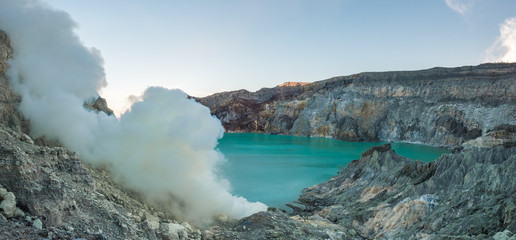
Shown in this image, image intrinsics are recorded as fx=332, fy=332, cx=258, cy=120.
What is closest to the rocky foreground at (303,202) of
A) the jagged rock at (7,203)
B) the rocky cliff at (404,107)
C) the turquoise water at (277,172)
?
the jagged rock at (7,203)

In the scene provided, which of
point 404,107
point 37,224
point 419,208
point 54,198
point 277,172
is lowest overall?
point 277,172

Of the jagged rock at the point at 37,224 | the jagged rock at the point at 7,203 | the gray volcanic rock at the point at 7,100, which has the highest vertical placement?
the gray volcanic rock at the point at 7,100

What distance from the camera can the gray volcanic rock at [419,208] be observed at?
398 inches

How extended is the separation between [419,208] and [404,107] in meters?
60.4

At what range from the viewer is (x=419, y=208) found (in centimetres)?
1261

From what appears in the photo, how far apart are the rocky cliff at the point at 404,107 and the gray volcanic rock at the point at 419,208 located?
3259 cm

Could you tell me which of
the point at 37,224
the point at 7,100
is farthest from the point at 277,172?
the point at 37,224

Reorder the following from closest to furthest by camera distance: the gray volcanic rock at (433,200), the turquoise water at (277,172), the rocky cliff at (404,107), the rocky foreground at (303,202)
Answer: the rocky foreground at (303,202) → the gray volcanic rock at (433,200) → the turquoise water at (277,172) → the rocky cliff at (404,107)

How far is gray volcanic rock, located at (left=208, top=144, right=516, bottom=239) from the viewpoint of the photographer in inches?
398

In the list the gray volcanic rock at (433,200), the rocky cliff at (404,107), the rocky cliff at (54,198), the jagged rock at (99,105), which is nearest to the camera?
the rocky cliff at (54,198)

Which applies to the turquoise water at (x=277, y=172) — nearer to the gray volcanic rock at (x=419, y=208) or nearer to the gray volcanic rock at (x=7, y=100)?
the gray volcanic rock at (x=419, y=208)

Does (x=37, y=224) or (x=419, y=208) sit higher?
(x=37, y=224)

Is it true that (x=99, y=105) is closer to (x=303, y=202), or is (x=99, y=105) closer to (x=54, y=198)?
(x=54, y=198)

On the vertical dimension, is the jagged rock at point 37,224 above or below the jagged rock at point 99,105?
below
